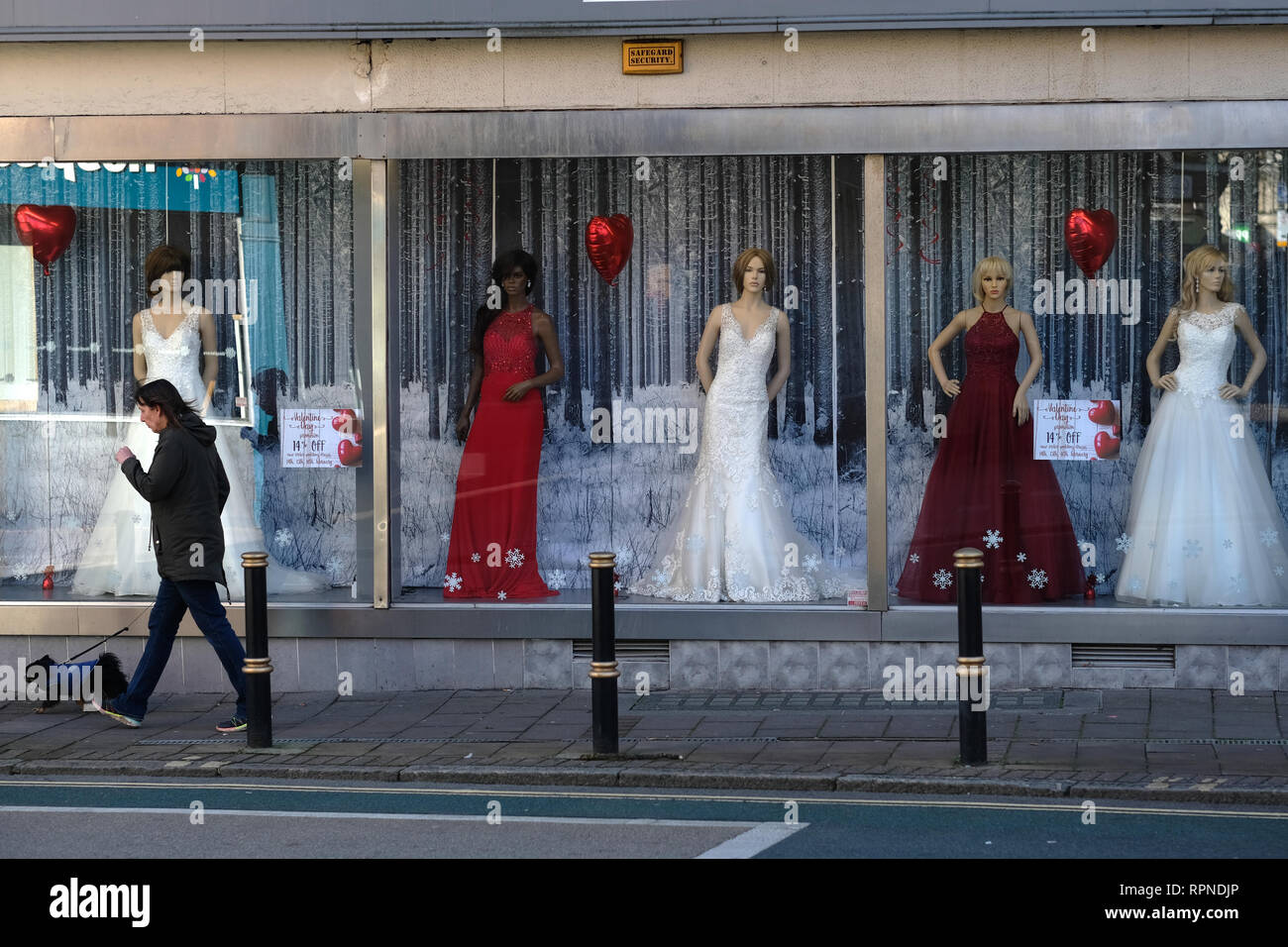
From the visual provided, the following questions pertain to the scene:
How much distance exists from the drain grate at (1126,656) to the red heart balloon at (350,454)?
4.59 metres

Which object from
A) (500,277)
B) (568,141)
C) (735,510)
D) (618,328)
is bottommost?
(735,510)

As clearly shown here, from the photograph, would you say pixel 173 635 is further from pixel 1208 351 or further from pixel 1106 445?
pixel 1208 351

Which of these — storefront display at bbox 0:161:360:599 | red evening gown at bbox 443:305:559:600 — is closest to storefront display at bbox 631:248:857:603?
red evening gown at bbox 443:305:559:600

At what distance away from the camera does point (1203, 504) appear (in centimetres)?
1113

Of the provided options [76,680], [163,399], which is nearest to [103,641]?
[76,680]

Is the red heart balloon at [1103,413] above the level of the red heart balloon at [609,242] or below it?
below

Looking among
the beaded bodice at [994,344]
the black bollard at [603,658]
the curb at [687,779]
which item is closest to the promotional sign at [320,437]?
the curb at [687,779]

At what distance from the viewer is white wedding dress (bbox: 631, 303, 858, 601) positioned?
1155 centimetres

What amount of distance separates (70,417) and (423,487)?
2439mm

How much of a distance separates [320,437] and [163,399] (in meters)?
1.68

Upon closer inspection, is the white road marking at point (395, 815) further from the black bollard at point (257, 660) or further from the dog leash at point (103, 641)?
the dog leash at point (103, 641)

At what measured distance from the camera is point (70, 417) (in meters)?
12.2

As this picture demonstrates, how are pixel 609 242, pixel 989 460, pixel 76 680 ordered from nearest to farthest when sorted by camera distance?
pixel 76 680
pixel 989 460
pixel 609 242

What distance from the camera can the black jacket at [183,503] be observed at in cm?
1009
